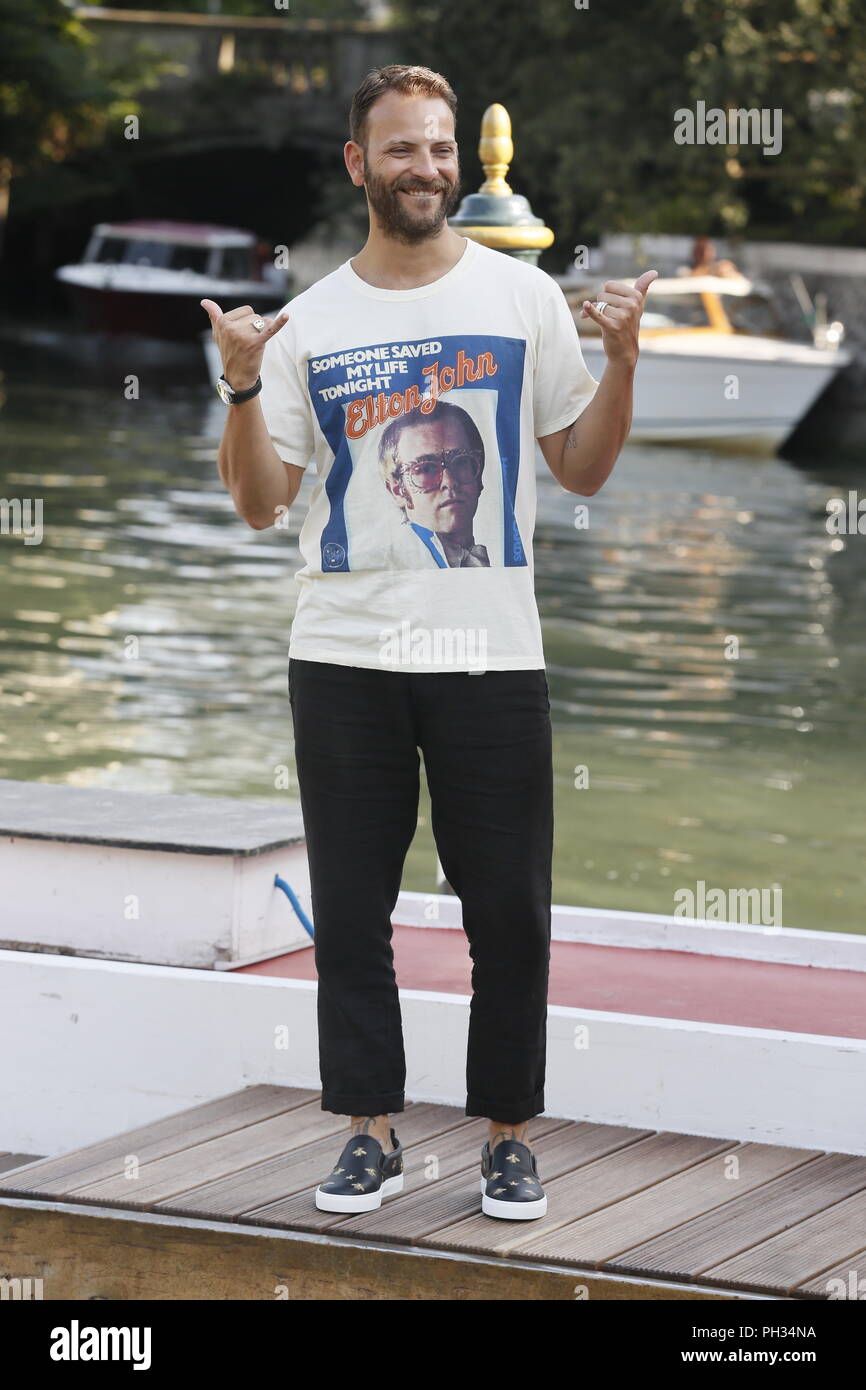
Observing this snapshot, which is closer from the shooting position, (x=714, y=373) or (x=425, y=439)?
(x=425, y=439)

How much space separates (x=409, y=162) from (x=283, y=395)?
42cm

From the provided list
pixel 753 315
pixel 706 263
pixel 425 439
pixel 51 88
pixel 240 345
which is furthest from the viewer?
pixel 51 88

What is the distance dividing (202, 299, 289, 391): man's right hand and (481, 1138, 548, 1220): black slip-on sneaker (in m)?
1.36

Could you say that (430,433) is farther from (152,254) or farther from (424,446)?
(152,254)

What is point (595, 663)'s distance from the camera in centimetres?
1206

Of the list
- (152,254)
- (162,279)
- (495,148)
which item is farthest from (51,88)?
(495,148)

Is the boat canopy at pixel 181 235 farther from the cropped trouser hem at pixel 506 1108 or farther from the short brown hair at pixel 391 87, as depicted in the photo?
the cropped trouser hem at pixel 506 1108

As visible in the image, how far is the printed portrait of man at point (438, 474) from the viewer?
3.18 meters

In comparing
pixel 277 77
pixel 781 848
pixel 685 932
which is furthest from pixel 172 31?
pixel 685 932

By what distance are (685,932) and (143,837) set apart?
1.31 metres

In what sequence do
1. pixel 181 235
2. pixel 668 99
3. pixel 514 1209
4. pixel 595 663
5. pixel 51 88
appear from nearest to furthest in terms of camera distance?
Result: pixel 514 1209 → pixel 595 663 → pixel 668 99 → pixel 181 235 → pixel 51 88

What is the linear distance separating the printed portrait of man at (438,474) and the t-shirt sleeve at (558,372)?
0.52ft

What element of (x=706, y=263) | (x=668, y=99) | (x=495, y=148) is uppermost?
(x=668, y=99)
